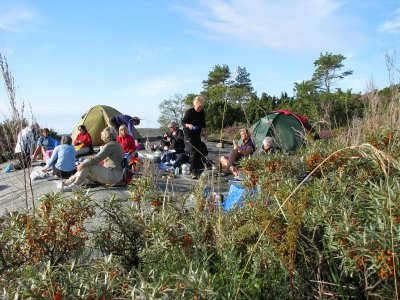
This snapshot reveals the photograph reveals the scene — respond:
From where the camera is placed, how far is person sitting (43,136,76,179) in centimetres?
848

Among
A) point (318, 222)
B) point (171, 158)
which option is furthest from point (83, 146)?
point (318, 222)

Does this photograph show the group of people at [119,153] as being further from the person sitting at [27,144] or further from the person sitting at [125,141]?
the person sitting at [27,144]

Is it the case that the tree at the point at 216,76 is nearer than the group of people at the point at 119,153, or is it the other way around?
the group of people at the point at 119,153

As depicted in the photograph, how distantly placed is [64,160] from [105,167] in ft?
5.06

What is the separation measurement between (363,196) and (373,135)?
106cm

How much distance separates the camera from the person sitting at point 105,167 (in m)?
7.32

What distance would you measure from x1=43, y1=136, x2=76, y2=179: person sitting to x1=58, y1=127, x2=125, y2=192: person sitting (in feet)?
3.84

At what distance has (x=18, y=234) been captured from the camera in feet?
6.21

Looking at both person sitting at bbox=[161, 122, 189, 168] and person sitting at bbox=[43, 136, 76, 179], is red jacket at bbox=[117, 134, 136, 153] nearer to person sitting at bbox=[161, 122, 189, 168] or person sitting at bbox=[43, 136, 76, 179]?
person sitting at bbox=[161, 122, 189, 168]

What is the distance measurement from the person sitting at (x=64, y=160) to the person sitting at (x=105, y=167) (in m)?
1.17

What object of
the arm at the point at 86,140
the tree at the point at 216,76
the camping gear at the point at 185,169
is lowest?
the camping gear at the point at 185,169

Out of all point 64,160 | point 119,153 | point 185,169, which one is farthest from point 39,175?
point 185,169

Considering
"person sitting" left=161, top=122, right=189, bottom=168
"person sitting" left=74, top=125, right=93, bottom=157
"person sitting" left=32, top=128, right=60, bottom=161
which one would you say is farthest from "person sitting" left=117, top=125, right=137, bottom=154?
"person sitting" left=32, top=128, right=60, bottom=161

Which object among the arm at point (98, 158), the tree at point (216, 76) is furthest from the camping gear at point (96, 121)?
the tree at point (216, 76)
